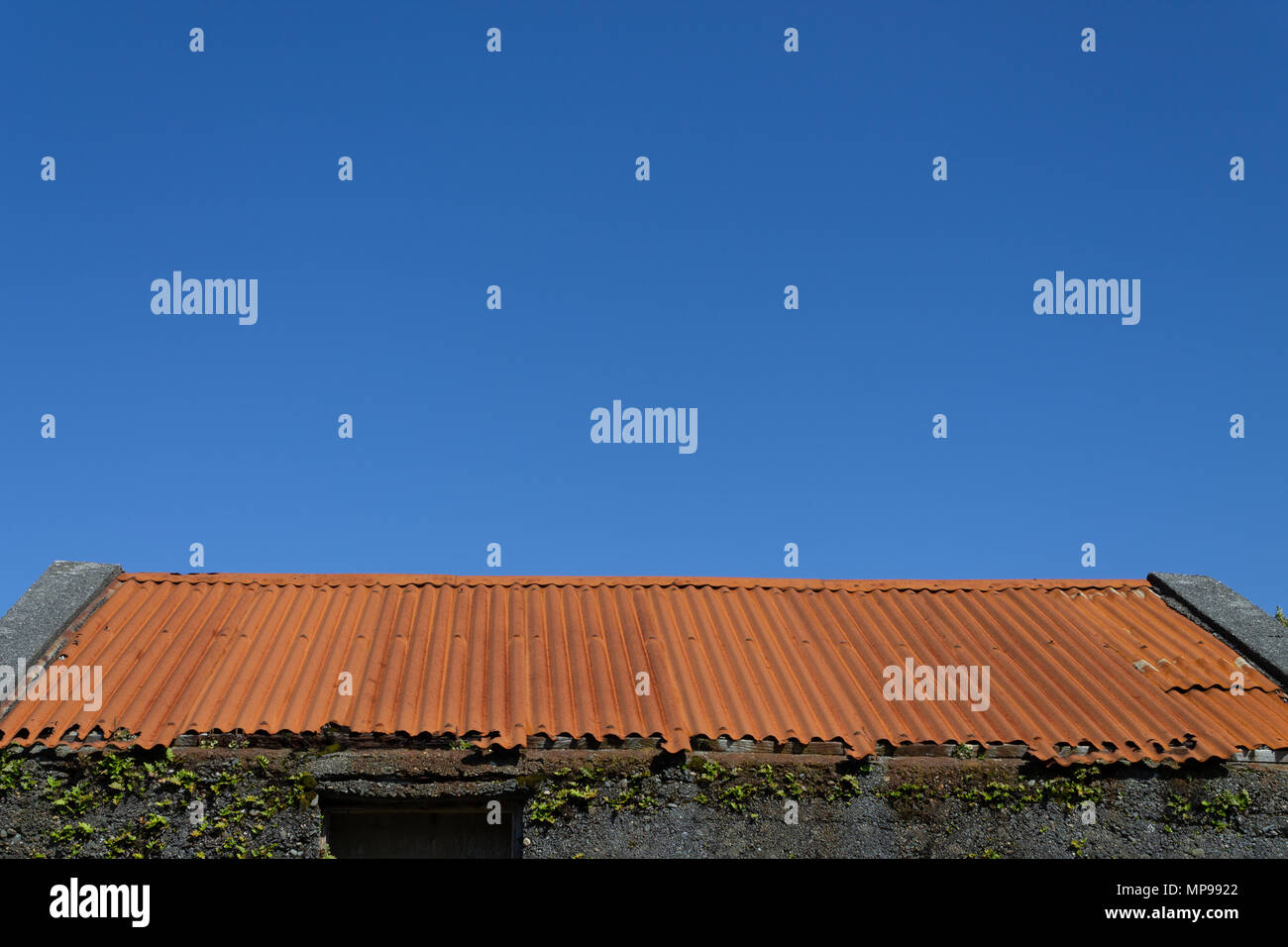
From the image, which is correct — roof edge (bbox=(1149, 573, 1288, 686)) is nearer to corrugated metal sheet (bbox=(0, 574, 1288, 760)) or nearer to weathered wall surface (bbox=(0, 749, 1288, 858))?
corrugated metal sheet (bbox=(0, 574, 1288, 760))

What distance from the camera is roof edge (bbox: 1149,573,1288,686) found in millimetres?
8875

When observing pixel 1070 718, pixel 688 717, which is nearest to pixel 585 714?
pixel 688 717

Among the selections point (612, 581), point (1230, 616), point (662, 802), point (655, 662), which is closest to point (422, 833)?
point (662, 802)

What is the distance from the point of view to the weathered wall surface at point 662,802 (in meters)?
6.71

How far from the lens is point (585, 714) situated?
739 centimetres

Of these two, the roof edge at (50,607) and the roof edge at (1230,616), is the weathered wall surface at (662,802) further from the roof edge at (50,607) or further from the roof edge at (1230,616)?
the roof edge at (1230,616)

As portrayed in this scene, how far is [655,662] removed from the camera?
27.5ft

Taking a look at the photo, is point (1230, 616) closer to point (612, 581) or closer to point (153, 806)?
point (612, 581)

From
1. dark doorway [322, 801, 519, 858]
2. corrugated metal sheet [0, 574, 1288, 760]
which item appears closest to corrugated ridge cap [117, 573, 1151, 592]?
corrugated metal sheet [0, 574, 1288, 760]

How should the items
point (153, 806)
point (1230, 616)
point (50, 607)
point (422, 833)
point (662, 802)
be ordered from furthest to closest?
point (1230, 616)
point (50, 607)
point (422, 833)
point (662, 802)
point (153, 806)

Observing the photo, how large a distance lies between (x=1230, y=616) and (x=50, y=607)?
10172mm

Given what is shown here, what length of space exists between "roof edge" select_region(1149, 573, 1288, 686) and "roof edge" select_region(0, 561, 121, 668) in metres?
9.71

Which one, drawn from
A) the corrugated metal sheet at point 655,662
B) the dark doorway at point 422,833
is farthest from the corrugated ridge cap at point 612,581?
the dark doorway at point 422,833
